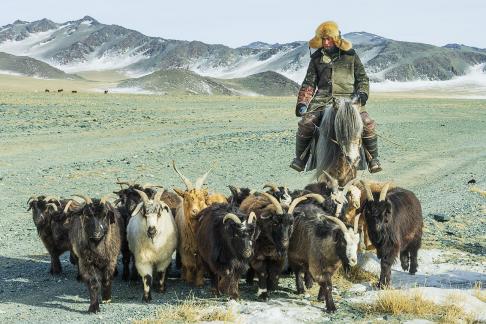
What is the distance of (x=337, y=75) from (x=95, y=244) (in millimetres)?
5191

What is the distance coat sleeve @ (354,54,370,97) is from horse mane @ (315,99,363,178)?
85cm

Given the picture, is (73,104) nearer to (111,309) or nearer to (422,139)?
(422,139)

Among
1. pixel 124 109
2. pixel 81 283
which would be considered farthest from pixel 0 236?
pixel 124 109

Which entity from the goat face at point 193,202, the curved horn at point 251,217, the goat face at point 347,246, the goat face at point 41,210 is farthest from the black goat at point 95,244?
the goat face at point 347,246

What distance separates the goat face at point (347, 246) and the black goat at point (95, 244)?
3117 millimetres

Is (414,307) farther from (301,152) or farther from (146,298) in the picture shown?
(301,152)

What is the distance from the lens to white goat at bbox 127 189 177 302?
9.48m

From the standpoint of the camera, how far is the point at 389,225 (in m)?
10.0

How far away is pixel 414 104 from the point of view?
2459 inches

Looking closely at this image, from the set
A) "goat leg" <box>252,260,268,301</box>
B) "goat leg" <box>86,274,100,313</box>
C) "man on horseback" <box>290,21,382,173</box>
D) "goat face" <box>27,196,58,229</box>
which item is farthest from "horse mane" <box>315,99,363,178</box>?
"goat face" <box>27,196,58,229</box>

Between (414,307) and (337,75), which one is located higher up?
(337,75)

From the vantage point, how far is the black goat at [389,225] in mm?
9906

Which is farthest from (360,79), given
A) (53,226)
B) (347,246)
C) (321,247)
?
(53,226)

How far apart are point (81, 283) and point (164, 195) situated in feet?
7.29
